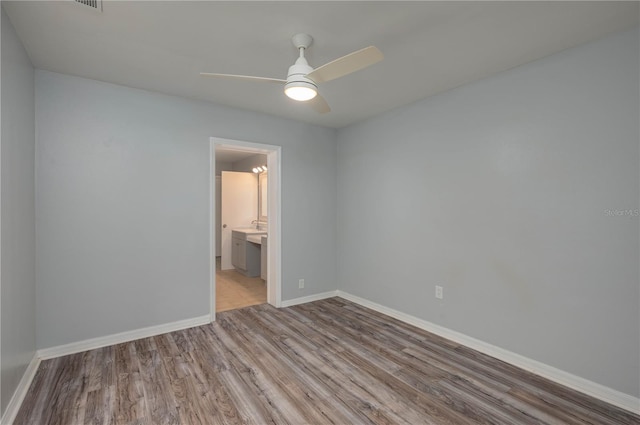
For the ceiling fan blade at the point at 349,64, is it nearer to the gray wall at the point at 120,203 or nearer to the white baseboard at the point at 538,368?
the gray wall at the point at 120,203

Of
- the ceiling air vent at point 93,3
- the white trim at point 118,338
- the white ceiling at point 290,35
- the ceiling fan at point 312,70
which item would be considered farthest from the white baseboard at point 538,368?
the ceiling air vent at point 93,3

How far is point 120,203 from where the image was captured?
118 inches

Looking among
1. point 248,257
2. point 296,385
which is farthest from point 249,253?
point 296,385

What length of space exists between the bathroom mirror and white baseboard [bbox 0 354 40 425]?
417 centimetres

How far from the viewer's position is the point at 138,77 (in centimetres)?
282

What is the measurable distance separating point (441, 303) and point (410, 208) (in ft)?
3.50

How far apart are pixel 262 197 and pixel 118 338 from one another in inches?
152

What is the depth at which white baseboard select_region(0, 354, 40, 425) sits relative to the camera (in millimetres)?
1875

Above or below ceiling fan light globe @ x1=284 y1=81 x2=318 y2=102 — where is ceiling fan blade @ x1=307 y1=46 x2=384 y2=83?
above

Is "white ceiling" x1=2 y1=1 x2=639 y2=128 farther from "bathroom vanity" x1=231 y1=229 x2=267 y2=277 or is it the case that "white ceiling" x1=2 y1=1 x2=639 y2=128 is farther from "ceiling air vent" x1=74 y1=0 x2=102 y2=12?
"bathroom vanity" x1=231 y1=229 x2=267 y2=277

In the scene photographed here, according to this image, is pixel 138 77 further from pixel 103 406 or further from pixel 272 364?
pixel 272 364

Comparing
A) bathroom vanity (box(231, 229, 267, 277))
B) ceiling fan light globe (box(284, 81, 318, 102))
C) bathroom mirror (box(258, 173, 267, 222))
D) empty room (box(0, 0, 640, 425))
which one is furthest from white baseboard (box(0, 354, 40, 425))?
bathroom mirror (box(258, 173, 267, 222))

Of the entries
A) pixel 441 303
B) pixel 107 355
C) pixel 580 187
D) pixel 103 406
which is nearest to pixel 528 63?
pixel 580 187

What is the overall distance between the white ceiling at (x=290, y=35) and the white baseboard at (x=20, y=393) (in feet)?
7.88
